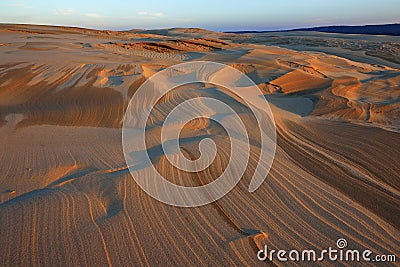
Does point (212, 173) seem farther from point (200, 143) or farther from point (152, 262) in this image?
point (152, 262)

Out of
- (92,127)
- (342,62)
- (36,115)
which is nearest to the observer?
(92,127)

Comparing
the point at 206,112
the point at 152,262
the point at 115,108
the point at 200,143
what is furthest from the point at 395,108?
the point at 152,262

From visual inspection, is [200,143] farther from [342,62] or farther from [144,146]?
[342,62]

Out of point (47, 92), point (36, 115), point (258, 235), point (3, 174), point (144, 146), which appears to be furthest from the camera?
point (47, 92)

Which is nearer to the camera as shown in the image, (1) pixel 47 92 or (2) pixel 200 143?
(2) pixel 200 143

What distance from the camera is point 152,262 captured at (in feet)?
5.99

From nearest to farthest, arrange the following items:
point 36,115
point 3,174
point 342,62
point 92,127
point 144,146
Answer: point 3,174, point 144,146, point 92,127, point 36,115, point 342,62

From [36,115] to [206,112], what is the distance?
2.56 metres

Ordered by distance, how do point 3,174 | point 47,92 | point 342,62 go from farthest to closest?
point 342,62
point 47,92
point 3,174

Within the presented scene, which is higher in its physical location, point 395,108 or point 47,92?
point 47,92

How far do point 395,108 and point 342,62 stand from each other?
6.66 meters

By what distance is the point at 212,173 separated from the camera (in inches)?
111

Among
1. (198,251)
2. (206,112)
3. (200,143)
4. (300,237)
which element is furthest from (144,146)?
(300,237)

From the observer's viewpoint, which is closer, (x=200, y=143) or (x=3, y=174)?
(x=3, y=174)
